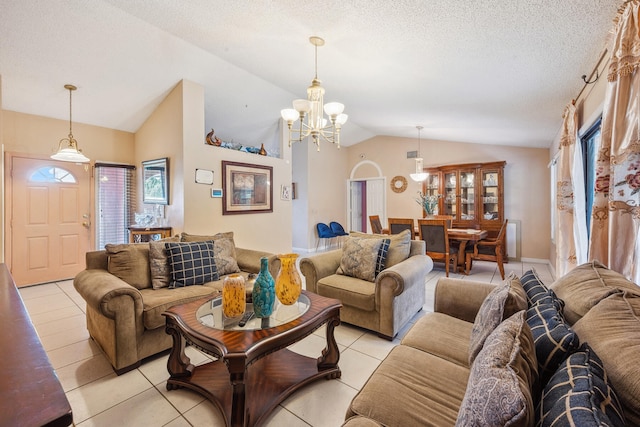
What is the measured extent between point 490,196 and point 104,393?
655 centimetres

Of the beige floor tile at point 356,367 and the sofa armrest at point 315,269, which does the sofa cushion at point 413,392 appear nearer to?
the beige floor tile at point 356,367

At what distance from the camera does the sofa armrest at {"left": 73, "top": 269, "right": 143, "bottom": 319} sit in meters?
1.95

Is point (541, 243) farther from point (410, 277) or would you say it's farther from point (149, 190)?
point (149, 190)

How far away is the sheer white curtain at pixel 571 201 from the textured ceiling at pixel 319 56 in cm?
41

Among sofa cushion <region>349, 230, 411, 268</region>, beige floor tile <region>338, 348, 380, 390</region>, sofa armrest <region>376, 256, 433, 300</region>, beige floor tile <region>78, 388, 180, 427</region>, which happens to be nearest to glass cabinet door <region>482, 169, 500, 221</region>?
sofa cushion <region>349, 230, 411, 268</region>

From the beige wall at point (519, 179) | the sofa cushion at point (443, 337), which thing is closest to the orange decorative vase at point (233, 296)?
the sofa cushion at point (443, 337)

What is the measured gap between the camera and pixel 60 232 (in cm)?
438

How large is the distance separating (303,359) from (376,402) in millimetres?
1132

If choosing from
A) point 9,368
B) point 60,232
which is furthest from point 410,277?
point 60,232

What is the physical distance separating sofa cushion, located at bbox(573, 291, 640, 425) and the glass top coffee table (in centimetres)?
131

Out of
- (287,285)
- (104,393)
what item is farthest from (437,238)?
(104,393)

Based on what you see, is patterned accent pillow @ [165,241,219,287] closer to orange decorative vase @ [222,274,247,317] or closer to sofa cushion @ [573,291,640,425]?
orange decorative vase @ [222,274,247,317]

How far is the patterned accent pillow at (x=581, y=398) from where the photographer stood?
612 mm

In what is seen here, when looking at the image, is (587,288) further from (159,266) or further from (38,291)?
(38,291)
